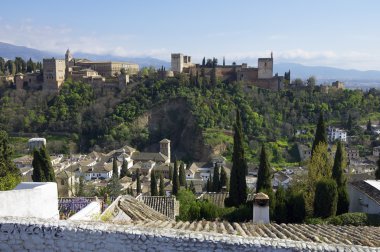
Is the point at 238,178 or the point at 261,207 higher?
the point at 261,207

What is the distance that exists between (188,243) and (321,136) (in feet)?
51.6

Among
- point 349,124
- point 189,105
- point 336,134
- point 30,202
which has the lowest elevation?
point 336,134

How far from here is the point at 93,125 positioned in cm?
6969

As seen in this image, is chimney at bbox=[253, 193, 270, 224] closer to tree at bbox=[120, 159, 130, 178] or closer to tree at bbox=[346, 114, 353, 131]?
tree at bbox=[120, 159, 130, 178]

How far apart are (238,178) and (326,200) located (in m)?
6.17

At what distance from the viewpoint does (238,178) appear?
1959 cm

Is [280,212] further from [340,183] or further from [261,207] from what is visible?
[340,183]

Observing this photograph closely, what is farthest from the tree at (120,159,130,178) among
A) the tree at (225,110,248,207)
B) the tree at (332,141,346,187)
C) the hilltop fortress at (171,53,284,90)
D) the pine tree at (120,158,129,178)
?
the tree at (332,141,346,187)

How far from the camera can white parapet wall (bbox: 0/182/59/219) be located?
5.98 m

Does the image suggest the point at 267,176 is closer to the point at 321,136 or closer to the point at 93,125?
the point at 321,136

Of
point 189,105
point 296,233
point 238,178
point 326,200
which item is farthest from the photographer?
point 189,105

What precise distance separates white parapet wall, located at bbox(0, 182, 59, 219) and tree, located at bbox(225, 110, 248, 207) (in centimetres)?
1334

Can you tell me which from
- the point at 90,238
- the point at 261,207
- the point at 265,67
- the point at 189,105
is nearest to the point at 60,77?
Result: the point at 189,105

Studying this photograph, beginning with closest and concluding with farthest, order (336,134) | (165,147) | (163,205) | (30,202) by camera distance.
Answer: (30,202) → (163,205) → (165,147) → (336,134)
